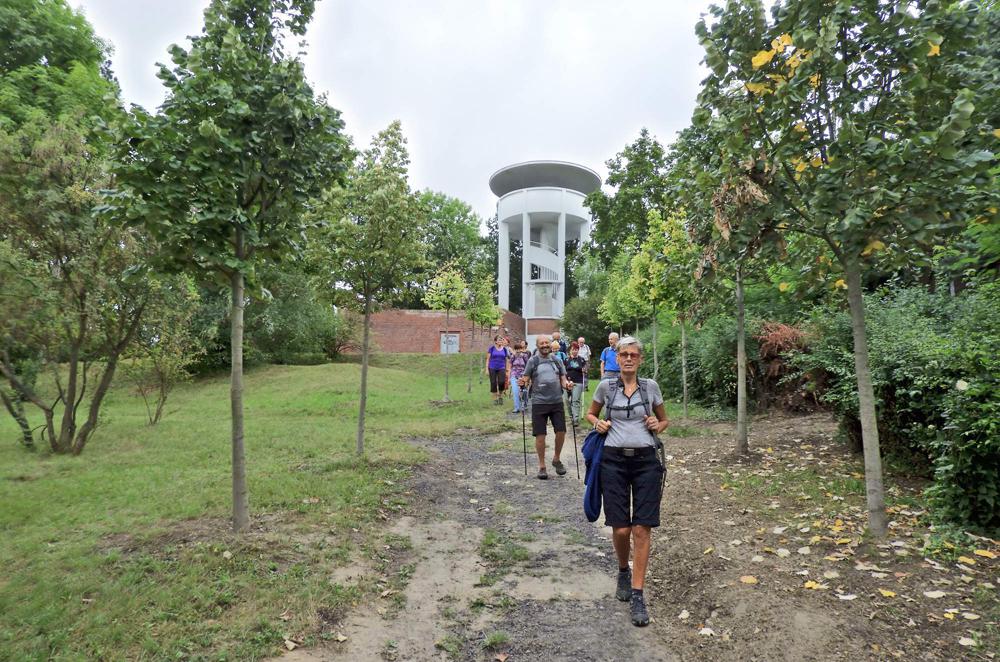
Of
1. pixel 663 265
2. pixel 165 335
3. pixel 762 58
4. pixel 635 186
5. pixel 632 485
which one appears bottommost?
pixel 632 485

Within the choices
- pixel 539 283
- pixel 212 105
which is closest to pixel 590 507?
pixel 212 105

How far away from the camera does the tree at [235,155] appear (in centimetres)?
436

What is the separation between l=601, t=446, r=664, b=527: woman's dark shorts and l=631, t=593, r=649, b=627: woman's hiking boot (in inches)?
19.2

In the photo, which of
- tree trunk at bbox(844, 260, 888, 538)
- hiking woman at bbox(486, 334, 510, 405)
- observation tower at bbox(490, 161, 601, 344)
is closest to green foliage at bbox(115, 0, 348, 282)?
tree trunk at bbox(844, 260, 888, 538)

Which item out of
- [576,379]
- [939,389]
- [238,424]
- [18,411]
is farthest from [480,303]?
[939,389]

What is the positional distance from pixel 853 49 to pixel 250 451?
30.8 ft

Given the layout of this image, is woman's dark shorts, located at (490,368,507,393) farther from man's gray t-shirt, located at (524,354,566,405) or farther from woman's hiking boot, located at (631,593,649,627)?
woman's hiking boot, located at (631,593,649,627)

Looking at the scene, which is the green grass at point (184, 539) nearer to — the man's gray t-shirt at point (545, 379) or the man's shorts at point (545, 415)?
the man's shorts at point (545, 415)

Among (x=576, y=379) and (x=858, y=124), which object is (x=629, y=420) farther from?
(x=576, y=379)

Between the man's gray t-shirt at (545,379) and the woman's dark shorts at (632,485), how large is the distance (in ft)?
11.1

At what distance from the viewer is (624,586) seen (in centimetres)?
401

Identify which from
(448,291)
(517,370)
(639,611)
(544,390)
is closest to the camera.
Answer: (639,611)

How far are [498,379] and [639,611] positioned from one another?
469 inches

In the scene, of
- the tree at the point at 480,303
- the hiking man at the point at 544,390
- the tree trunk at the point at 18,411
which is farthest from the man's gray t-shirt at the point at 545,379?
the tree at the point at 480,303
